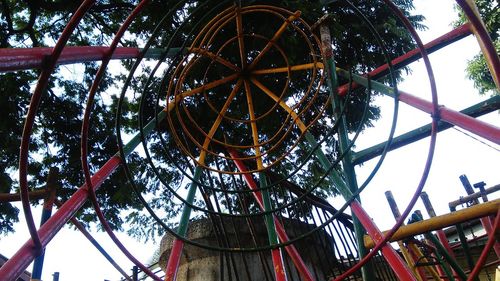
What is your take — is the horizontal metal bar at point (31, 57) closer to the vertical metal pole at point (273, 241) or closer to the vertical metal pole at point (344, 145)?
the vertical metal pole at point (344, 145)

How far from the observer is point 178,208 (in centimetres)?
664

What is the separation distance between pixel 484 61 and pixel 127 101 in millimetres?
12848

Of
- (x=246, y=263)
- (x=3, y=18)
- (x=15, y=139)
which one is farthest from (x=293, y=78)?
(x=3, y=18)

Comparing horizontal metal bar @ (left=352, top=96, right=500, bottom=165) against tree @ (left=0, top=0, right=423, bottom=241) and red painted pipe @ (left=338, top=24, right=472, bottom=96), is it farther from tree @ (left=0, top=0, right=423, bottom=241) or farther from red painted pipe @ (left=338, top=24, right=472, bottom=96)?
tree @ (left=0, top=0, right=423, bottom=241)

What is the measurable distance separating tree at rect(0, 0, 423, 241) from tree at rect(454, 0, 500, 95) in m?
8.48

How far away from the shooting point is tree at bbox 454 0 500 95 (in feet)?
42.4

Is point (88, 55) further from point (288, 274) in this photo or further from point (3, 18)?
point (3, 18)

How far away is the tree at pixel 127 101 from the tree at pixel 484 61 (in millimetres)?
8482

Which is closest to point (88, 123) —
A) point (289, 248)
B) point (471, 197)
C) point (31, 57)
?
point (31, 57)

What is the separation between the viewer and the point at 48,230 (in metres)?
1.74

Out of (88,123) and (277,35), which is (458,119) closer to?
(277,35)

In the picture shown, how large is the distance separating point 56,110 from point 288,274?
392 centimetres

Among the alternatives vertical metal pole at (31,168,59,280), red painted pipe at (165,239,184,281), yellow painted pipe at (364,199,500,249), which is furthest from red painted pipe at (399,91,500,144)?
vertical metal pole at (31,168,59,280)

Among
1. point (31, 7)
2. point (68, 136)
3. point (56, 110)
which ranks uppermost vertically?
point (31, 7)
